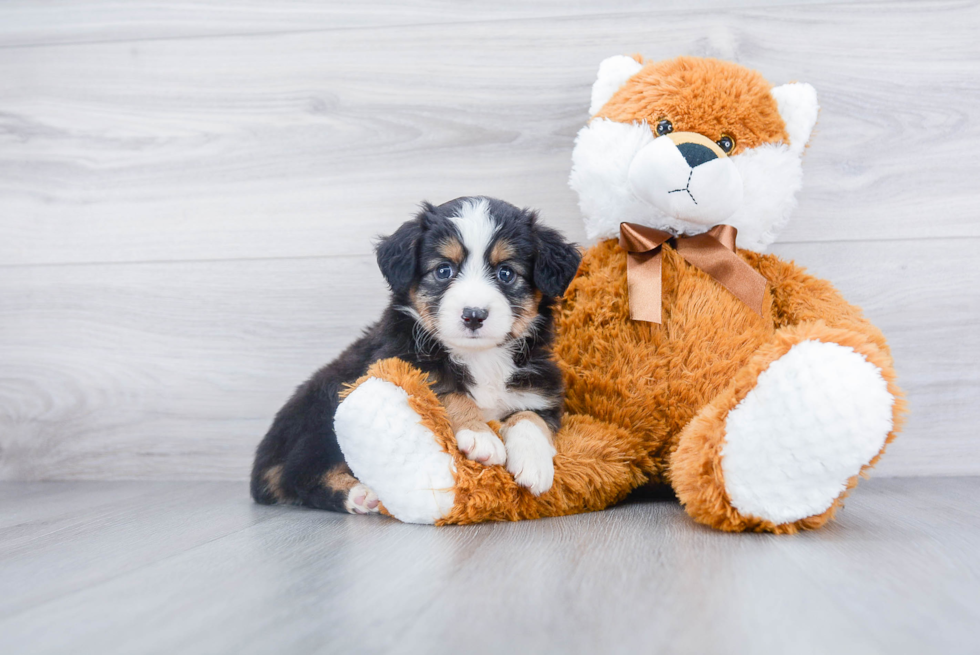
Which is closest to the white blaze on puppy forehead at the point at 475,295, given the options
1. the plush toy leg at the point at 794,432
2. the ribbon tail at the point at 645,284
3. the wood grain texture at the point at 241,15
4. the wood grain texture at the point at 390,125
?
the ribbon tail at the point at 645,284

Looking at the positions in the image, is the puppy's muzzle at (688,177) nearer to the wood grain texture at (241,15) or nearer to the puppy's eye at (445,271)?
the puppy's eye at (445,271)

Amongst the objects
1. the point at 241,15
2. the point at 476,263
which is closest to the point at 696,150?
the point at 476,263

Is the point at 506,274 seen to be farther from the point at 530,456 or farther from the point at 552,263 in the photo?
the point at 530,456

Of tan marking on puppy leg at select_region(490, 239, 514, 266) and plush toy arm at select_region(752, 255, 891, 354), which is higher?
tan marking on puppy leg at select_region(490, 239, 514, 266)

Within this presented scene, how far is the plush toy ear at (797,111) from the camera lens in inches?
69.9

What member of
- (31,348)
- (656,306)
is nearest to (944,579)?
(656,306)

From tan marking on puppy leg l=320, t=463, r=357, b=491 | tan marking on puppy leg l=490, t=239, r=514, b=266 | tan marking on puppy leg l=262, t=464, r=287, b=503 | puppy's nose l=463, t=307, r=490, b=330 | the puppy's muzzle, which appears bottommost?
tan marking on puppy leg l=262, t=464, r=287, b=503

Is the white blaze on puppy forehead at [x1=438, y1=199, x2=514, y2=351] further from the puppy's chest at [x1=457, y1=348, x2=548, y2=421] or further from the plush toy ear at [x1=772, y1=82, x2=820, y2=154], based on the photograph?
the plush toy ear at [x1=772, y1=82, x2=820, y2=154]

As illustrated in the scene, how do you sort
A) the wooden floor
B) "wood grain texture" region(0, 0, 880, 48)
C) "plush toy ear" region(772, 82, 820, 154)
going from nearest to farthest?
the wooden floor < "plush toy ear" region(772, 82, 820, 154) < "wood grain texture" region(0, 0, 880, 48)

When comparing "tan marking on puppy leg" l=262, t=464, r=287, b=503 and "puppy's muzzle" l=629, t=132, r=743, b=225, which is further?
"tan marking on puppy leg" l=262, t=464, r=287, b=503

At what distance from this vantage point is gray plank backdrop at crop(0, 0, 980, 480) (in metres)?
2.13

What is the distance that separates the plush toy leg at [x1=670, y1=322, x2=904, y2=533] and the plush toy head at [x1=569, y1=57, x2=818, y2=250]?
1.42 ft

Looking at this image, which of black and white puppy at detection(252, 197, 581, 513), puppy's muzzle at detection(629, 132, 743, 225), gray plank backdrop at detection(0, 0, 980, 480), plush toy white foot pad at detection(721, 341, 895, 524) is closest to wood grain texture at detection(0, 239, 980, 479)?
gray plank backdrop at detection(0, 0, 980, 480)

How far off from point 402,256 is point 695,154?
0.70m
